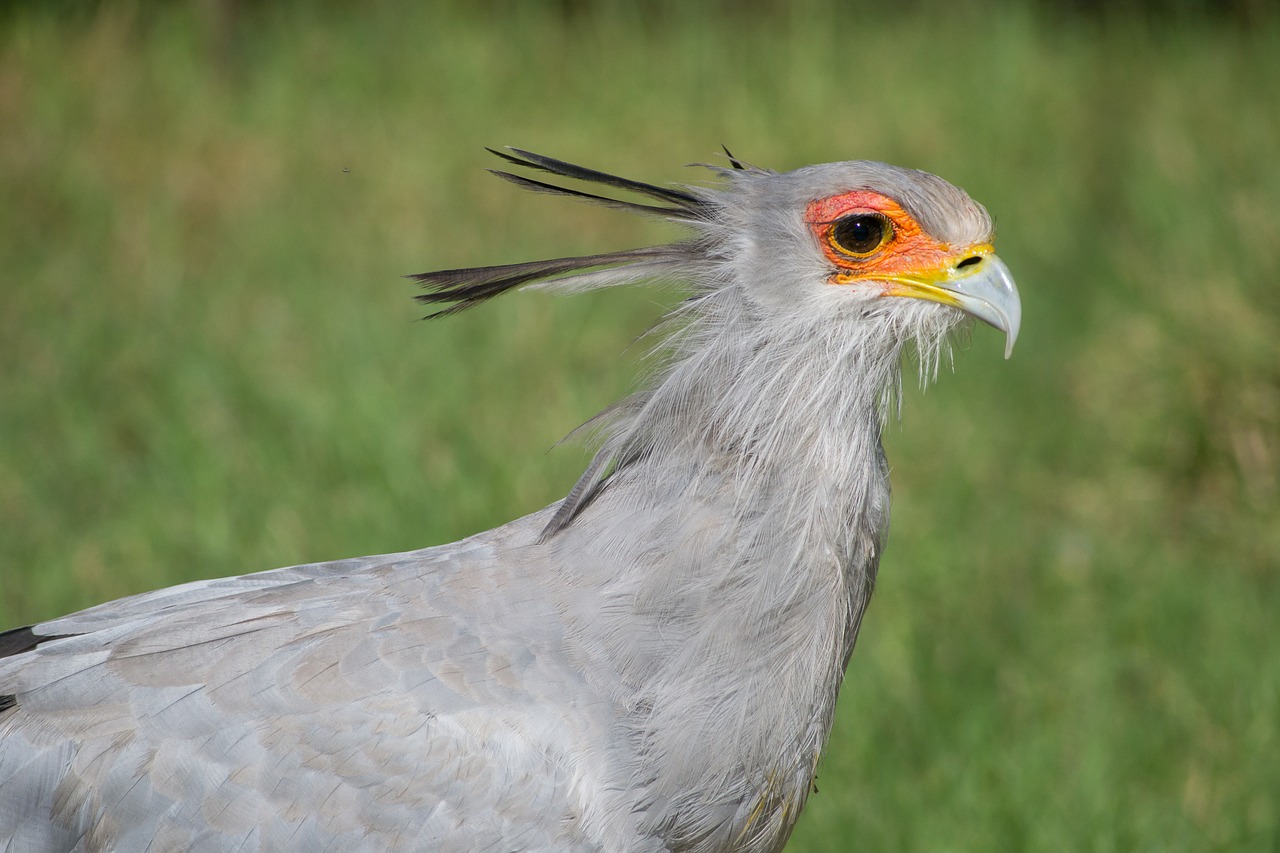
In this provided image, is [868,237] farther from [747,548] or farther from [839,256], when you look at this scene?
[747,548]

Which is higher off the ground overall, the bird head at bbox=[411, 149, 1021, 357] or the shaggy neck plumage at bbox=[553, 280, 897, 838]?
the bird head at bbox=[411, 149, 1021, 357]

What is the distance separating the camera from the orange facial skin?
7.55 ft

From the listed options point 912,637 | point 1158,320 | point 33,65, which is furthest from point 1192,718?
point 33,65

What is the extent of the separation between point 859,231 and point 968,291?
234 millimetres

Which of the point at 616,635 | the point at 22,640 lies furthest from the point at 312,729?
the point at 22,640

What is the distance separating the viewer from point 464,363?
528 cm

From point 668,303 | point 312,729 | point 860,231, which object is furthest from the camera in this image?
point 668,303

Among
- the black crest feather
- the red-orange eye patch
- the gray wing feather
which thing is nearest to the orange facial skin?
the red-orange eye patch

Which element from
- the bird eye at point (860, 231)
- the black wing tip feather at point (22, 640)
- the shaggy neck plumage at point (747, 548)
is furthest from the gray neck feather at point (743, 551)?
the black wing tip feather at point (22, 640)

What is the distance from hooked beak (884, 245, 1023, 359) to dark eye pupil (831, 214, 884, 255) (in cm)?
8

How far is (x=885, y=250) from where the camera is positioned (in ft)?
7.57

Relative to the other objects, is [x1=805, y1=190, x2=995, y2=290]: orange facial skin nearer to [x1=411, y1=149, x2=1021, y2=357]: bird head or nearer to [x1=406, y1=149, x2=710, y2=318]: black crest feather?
[x1=411, y1=149, x2=1021, y2=357]: bird head

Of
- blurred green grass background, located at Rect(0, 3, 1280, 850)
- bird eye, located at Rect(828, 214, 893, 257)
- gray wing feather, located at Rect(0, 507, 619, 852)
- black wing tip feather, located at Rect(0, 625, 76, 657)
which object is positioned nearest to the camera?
gray wing feather, located at Rect(0, 507, 619, 852)

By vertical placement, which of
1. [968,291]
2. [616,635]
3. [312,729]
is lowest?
[312,729]
